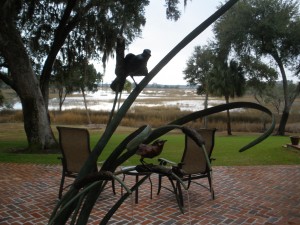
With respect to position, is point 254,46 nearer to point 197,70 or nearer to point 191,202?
point 197,70

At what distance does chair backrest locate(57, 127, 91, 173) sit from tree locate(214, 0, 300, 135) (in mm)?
18821

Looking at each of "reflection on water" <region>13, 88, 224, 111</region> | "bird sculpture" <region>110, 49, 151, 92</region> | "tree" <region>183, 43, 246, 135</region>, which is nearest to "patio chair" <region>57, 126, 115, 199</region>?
"bird sculpture" <region>110, 49, 151, 92</region>

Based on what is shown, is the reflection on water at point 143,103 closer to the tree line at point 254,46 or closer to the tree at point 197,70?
the tree at point 197,70

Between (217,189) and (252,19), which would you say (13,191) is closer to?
(217,189)

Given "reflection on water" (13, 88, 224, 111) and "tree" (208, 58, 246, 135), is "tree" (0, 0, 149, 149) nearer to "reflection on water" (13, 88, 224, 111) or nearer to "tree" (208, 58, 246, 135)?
"reflection on water" (13, 88, 224, 111)

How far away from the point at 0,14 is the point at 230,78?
17047mm

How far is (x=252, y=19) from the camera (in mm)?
21391

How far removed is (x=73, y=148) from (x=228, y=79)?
64.8 feet

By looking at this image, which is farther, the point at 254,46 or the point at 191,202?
the point at 254,46

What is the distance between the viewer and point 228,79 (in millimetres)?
23016

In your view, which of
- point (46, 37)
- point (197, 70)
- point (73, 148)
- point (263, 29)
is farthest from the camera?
point (197, 70)

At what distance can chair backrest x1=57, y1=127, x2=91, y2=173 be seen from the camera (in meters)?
4.66

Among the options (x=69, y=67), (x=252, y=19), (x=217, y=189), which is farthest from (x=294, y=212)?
(x=252, y=19)

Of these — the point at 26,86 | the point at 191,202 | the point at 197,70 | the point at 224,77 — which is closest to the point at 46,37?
the point at 26,86
